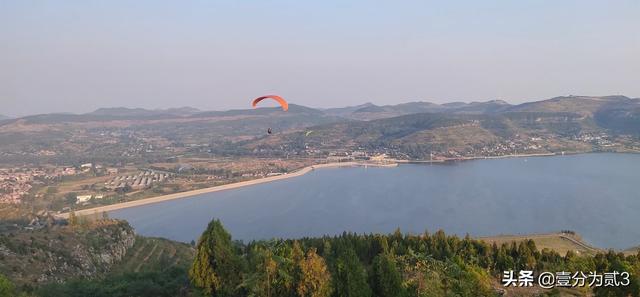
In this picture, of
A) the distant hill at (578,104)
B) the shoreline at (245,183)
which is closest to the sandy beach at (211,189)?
the shoreline at (245,183)

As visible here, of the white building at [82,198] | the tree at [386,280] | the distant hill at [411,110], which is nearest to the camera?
the tree at [386,280]

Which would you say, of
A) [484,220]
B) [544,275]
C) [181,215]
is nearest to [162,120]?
[181,215]

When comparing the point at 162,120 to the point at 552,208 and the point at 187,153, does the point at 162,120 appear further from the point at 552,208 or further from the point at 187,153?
the point at 552,208

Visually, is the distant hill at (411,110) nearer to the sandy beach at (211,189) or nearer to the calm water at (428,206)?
the sandy beach at (211,189)

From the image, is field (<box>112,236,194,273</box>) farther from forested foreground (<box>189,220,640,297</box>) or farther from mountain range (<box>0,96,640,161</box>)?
mountain range (<box>0,96,640,161</box>)

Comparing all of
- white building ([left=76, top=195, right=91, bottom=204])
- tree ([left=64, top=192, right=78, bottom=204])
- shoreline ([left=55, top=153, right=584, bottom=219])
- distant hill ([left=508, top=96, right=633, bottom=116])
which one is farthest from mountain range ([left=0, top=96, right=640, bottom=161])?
white building ([left=76, top=195, right=91, bottom=204])

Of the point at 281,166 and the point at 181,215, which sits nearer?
the point at 181,215
